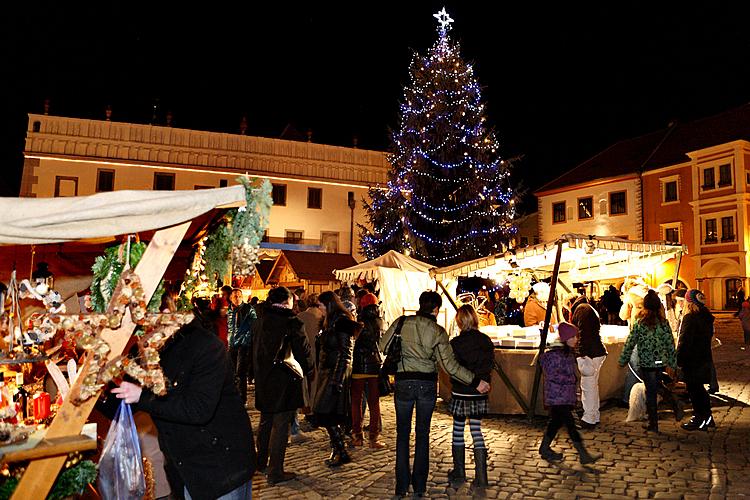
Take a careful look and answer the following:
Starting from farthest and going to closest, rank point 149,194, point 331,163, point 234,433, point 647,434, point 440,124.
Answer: point 331,163, point 440,124, point 647,434, point 234,433, point 149,194

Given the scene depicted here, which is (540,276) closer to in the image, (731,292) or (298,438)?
(298,438)

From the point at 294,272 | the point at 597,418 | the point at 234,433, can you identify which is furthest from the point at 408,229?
the point at 234,433

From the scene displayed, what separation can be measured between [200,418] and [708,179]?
38723 millimetres

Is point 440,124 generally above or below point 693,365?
above

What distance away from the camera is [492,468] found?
22.4 ft

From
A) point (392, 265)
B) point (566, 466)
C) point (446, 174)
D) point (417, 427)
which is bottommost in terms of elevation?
point (566, 466)

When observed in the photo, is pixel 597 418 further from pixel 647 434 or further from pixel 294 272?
pixel 294 272

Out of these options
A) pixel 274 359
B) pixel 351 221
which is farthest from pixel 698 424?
pixel 351 221

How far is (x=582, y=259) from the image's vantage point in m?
11.9

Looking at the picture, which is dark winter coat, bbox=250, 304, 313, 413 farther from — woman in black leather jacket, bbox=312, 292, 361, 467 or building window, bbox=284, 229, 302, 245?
building window, bbox=284, 229, 302, 245

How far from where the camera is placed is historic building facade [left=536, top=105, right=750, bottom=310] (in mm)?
33562

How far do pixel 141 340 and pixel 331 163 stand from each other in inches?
1358

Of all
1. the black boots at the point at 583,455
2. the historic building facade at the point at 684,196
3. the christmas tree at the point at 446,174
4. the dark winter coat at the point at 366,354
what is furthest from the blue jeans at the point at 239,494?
the historic building facade at the point at 684,196

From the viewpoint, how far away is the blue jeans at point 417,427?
19.2 feet
